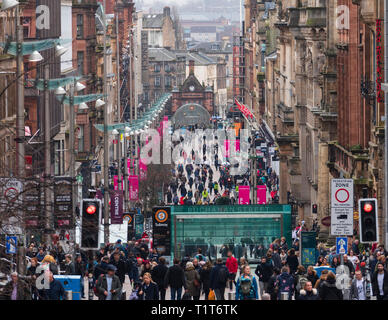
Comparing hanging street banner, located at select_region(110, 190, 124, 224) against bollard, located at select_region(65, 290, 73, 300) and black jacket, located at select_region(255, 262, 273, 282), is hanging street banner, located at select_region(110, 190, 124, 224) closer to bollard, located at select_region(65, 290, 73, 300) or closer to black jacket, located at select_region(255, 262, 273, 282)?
black jacket, located at select_region(255, 262, 273, 282)

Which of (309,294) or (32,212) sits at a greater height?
(32,212)

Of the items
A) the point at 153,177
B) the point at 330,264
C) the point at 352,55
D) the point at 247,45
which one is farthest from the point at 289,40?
the point at 247,45

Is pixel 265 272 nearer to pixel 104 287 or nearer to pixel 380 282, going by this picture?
pixel 380 282

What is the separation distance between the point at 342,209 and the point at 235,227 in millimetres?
15728

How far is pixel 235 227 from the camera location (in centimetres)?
4569

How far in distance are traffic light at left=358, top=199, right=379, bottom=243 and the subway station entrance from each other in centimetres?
1587

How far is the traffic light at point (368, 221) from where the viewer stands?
29.2 m

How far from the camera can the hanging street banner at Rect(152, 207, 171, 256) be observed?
42750 millimetres

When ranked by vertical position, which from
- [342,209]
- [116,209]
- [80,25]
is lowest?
[116,209]

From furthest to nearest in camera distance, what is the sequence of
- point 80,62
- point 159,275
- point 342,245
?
point 80,62 → point 159,275 → point 342,245

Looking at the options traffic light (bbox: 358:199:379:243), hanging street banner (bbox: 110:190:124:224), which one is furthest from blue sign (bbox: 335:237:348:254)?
hanging street banner (bbox: 110:190:124:224)

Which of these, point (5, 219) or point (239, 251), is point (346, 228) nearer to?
point (5, 219)

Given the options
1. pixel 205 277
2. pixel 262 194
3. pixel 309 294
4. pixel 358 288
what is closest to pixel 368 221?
pixel 358 288
